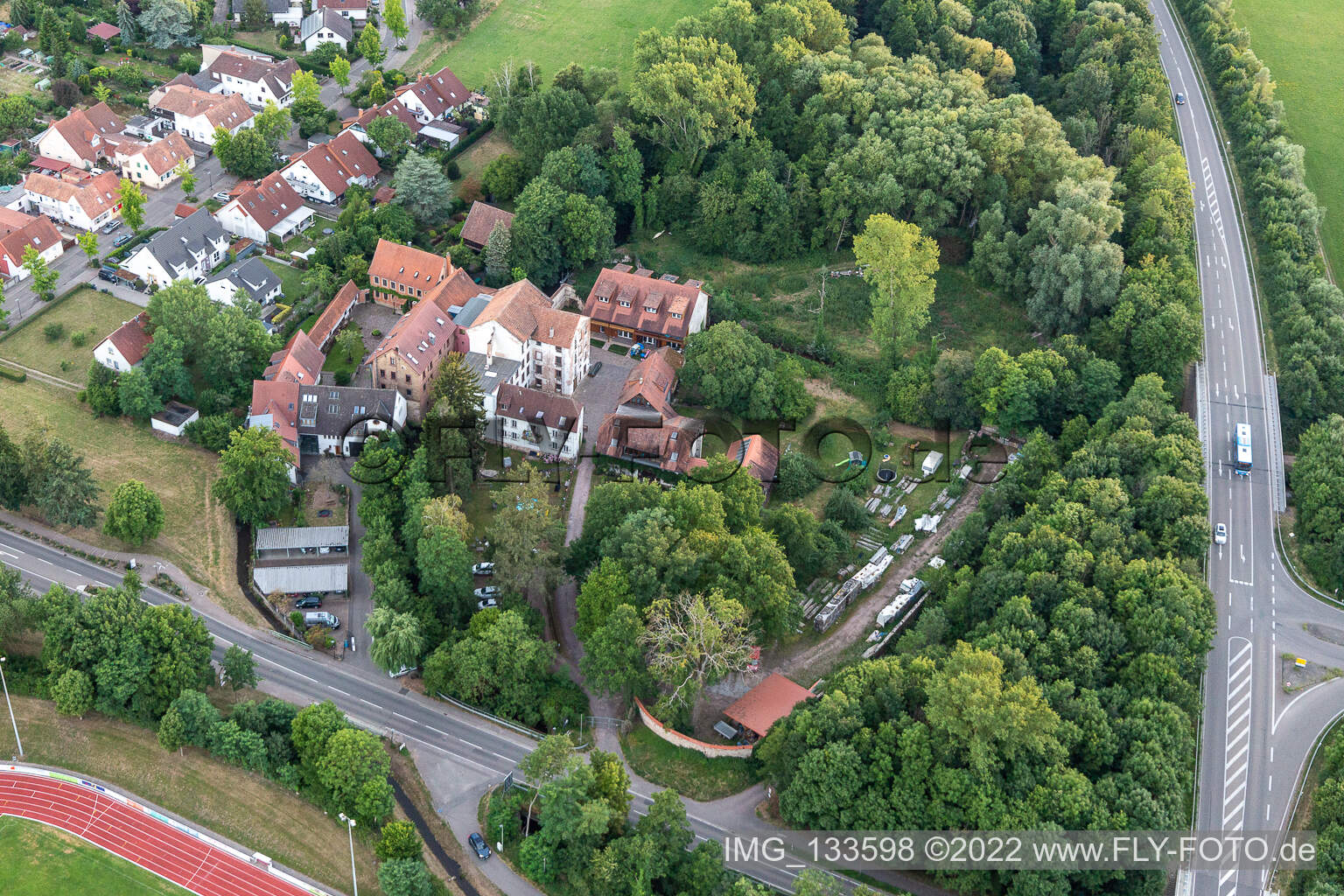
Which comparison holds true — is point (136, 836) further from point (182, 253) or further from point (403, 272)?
point (182, 253)

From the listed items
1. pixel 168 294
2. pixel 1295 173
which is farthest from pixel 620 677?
pixel 1295 173

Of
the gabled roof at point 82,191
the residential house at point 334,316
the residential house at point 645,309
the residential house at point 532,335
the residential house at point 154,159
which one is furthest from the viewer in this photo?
the residential house at point 154,159

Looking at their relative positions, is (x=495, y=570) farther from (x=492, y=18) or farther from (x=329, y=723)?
(x=492, y=18)

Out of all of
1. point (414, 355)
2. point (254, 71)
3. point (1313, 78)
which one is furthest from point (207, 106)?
point (1313, 78)

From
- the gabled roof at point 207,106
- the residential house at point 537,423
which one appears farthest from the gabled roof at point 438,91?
the residential house at point 537,423

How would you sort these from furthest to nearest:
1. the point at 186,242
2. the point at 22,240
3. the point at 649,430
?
the point at 186,242
the point at 22,240
the point at 649,430

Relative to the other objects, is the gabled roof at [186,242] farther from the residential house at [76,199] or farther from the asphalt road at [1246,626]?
the asphalt road at [1246,626]
